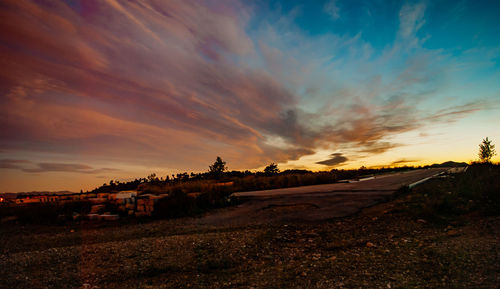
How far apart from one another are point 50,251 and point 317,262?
235 inches

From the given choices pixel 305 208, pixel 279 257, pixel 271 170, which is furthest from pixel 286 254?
pixel 271 170

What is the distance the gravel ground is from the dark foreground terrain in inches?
0.6

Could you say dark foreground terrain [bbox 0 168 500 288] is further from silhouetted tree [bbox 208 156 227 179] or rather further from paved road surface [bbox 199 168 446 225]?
silhouetted tree [bbox 208 156 227 179]

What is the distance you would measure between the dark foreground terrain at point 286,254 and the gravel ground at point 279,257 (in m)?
0.02

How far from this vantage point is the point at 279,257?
469 centimetres

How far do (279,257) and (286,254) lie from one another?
0.21 meters

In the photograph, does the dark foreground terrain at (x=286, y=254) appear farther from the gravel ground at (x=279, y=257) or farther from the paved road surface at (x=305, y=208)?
the paved road surface at (x=305, y=208)

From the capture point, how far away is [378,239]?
17.4 feet

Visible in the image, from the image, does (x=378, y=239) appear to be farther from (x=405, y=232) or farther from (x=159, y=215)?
(x=159, y=215)

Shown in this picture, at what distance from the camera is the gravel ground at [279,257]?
3.62m

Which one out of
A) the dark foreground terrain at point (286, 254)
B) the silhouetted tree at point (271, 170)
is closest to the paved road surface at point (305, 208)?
the dark foreground terrain at point (286, 254)

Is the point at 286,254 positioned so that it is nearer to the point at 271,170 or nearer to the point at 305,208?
the point at 305,208

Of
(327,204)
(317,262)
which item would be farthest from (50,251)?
(327,204)

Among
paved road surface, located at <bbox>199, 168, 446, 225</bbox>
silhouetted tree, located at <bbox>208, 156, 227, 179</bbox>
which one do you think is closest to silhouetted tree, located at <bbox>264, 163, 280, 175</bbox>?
silhouetted tree, located at <bbox>208, 156, 227, 179</bbox>
